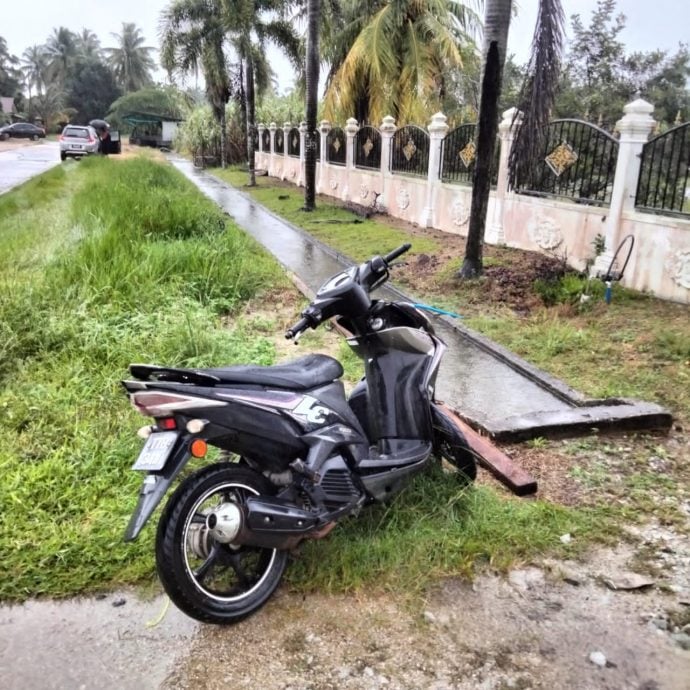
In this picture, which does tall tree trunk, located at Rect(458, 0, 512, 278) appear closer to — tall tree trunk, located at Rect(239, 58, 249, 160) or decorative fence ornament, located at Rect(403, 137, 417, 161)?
decorative fence ornament, located at Rect(403, 137, 417, 161)

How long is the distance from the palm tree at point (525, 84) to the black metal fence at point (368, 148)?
7817 millimetres

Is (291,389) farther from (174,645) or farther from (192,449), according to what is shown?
(174,645)

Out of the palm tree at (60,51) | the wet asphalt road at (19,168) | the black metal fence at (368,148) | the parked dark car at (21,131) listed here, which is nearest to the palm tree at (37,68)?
the palm tree at (60,51)

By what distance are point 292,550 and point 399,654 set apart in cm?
63

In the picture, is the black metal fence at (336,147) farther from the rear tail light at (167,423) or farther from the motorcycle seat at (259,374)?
the rear tail light at (167,423)

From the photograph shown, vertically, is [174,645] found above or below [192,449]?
below

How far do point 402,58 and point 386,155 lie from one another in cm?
442

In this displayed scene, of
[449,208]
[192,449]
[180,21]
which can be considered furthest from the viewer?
[180,21]

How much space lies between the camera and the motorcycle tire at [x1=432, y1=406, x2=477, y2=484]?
3.26 m

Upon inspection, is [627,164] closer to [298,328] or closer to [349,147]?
[298,328]

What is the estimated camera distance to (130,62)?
79500 mm

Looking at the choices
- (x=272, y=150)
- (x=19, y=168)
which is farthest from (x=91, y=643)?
(x=272, y=150)

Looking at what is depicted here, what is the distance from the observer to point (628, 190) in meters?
7.58

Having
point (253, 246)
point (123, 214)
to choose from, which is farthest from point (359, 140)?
point (123, 214)
